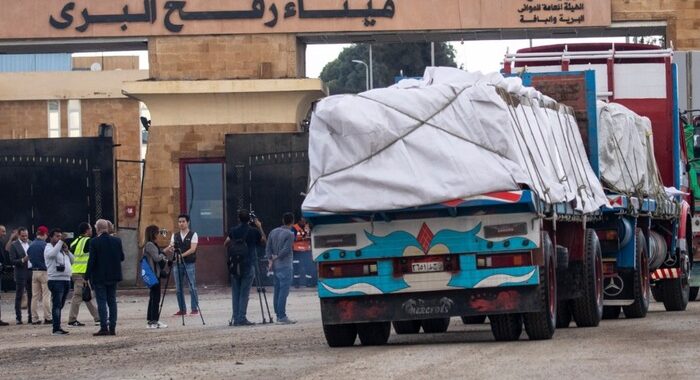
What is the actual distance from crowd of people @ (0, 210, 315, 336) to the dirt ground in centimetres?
53

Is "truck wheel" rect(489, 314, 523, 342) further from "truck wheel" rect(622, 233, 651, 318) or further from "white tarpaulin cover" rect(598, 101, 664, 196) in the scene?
"truck wheel" rect(622, 233, 651, 318)

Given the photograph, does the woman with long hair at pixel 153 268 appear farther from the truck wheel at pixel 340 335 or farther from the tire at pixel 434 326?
the truck wheel at pixel 340 335

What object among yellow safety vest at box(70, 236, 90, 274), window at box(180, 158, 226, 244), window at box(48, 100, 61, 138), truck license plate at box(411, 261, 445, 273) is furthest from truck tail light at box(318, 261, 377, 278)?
window at box(48, 100, 61, 138)

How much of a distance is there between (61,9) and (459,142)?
24.8m

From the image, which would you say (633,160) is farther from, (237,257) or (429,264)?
(429,264)

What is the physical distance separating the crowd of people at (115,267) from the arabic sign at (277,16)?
478 inches

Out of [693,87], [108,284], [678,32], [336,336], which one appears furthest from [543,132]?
[678,32]

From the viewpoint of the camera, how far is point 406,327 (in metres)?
21.7

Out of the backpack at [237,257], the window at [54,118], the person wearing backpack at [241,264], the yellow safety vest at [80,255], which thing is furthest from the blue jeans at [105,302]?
the window at [54,118]

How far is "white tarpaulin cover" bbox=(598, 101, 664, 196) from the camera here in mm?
22797

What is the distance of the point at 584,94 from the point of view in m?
22.1

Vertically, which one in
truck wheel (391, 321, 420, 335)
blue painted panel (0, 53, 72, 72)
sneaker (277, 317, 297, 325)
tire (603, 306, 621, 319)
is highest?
blue painted panel (0, 53, 72, 72)

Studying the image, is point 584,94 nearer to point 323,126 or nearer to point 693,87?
point 323,126

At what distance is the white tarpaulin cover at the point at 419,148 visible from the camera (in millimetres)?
17516
